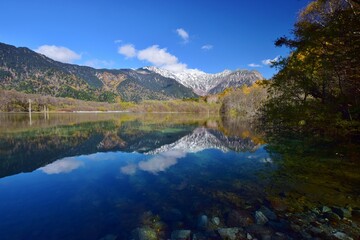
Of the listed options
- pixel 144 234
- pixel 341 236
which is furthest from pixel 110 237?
pixel 341 236

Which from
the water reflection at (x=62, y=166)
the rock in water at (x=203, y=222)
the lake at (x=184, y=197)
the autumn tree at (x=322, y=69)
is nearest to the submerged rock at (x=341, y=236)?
the lake at (x=184, y=197)

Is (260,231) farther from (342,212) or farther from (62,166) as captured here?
(62,166)

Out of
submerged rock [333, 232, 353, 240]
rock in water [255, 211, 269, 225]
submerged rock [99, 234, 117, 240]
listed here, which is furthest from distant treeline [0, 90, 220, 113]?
submerged rock [99, 234, 117, 240]

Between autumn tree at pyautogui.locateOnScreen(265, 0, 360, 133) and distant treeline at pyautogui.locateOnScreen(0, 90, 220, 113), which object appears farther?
distant treeline at pyautogui.locateOnScreen(0, 90, 220, 113)

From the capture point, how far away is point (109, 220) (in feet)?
26.9

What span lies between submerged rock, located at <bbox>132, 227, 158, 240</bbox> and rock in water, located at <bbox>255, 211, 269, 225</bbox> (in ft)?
10.6

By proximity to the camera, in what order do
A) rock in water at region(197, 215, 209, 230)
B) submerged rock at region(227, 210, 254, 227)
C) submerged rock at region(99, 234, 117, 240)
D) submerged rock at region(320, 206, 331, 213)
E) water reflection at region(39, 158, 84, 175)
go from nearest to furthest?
submerged rock at region(99, 234, 117, 240) < rock in water at region(197, 215, 209, 230) < submerged rock at region(227, 210, 254, 227) < submerged rock at region(320, 206, 331, 213) < water reflection at region(39, 158, 84, 175)

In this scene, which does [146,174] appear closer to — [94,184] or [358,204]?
[94,184]

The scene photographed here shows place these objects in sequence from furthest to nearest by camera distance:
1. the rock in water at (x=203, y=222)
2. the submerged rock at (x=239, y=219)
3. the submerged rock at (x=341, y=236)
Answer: the submerged rock at (x=239, y=219), the rock in water at (x=203, y=222), the submerged rock at (x=341, y=236)

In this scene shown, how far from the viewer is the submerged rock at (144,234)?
6.96 metres

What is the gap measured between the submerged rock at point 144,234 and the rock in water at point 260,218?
3236mm

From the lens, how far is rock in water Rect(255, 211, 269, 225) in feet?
25.4

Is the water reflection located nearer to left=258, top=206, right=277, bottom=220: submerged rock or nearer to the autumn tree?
left=258, top=206, right=277, bottom=220: submerged rock

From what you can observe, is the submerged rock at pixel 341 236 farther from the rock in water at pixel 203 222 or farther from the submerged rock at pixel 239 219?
the rock in water at pixel 203 222
